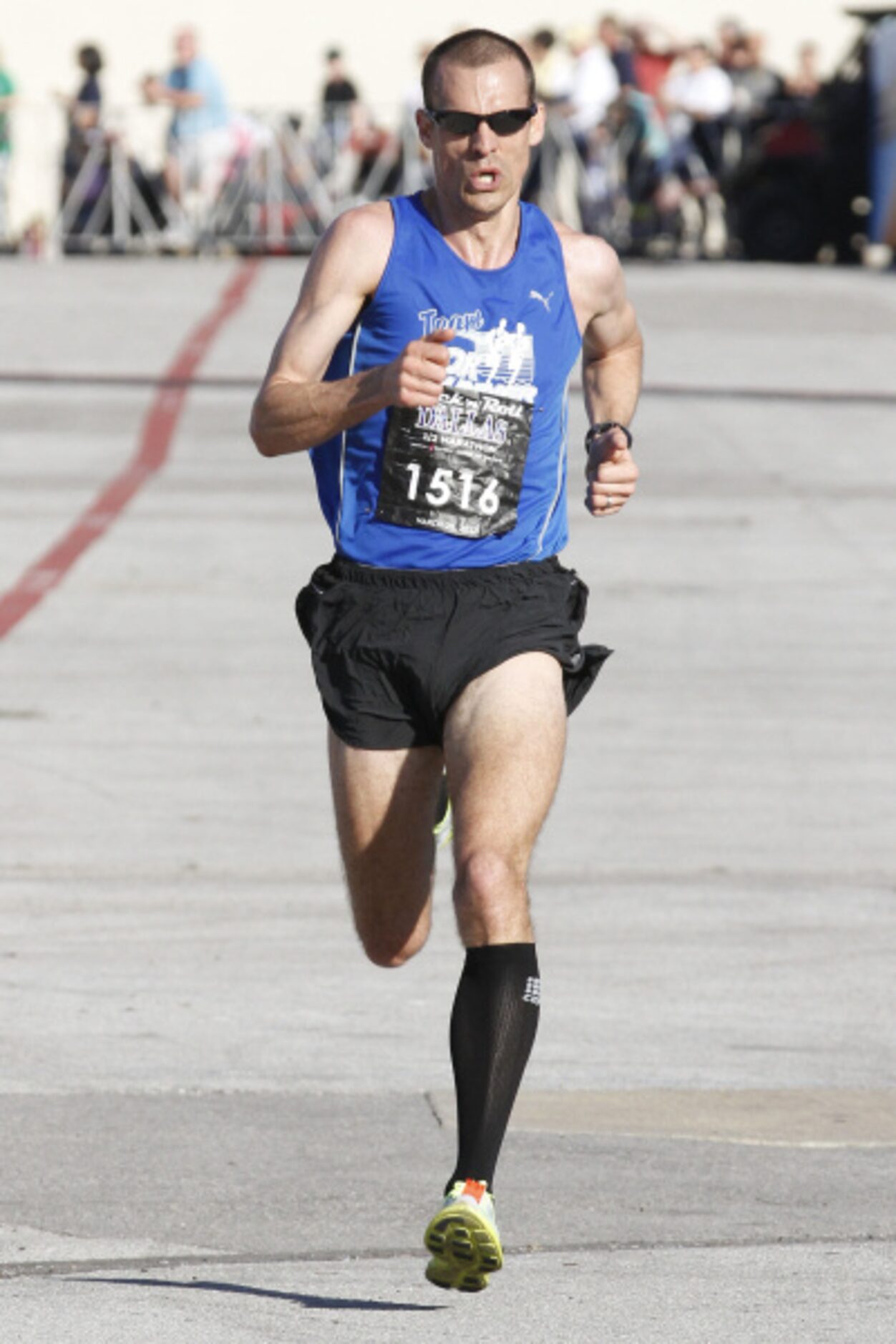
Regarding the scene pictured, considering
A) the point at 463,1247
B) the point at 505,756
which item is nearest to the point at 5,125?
the point at 505,756

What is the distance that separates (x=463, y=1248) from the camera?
4.52 meters

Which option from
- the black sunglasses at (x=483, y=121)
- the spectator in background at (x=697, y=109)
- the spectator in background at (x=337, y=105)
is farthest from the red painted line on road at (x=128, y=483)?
the black sunglasses at (x=483, y=121)

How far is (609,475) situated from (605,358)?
42cm

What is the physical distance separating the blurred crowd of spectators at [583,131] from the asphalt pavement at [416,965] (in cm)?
1295

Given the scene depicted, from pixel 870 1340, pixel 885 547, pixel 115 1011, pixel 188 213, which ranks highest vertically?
pixel 870 1340

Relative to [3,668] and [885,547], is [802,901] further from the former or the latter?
[885,547]

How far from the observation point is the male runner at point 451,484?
5.07m

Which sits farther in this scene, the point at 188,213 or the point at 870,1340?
the point at 188,213

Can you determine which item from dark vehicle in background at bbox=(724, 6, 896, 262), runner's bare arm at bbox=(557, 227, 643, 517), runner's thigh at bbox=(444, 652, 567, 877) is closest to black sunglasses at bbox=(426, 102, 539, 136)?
runner's bare arm at bbox=(557, 227, 643, 517)

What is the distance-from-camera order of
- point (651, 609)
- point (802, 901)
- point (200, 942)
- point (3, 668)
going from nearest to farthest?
point (200, 942) → point (802, 901) → point (3, 668) → point (651, 609)

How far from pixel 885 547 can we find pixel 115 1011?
26.0 ft

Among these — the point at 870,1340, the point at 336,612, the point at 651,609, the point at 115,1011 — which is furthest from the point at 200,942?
the point at 651,609

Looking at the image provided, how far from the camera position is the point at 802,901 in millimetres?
7965

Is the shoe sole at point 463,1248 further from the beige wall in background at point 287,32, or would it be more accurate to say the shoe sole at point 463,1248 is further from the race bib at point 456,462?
the beige wall in background at point 287,32
